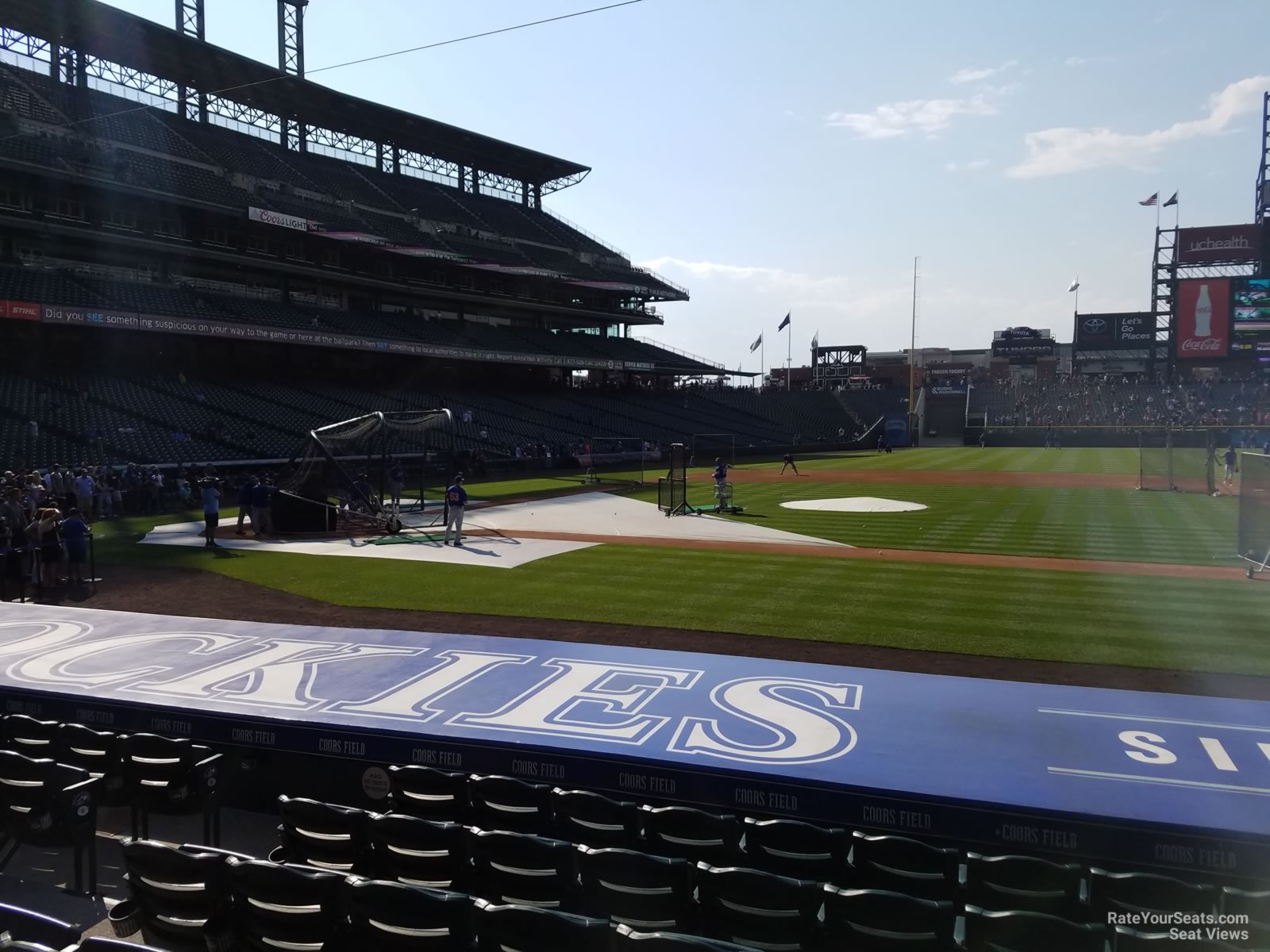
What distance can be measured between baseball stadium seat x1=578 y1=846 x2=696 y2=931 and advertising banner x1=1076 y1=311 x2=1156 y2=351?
85.1m

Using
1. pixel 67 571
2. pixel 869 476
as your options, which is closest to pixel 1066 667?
pixel 67 571

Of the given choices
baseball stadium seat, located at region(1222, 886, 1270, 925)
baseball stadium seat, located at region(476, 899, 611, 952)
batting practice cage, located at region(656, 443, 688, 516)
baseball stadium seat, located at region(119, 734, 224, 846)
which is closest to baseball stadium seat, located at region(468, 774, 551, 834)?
baseball stadium seat, located at region(476, 899, 611, 952)

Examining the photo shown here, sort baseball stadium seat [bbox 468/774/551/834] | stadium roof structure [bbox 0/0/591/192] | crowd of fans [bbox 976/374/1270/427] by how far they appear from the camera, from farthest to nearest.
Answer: crowd of fans [bbox 976/374/1270/427], stadium roof structure [bbox 0/0/591/192], baseball stadium seat [bbox 468/774/551/834]

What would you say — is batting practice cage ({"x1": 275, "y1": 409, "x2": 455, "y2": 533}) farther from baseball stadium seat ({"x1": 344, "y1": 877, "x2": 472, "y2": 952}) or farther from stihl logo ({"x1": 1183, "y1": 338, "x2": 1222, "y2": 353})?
stihl logo ({"x1": 1183, "y1": 338, "x2": 1222, "y2": 353})

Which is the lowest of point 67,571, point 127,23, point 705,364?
point 67,571

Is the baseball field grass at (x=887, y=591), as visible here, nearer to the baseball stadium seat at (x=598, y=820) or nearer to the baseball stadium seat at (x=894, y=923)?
the baseball stadium seat at (x=598, y=820)

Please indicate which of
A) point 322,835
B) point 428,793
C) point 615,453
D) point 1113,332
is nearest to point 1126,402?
point 1113,332

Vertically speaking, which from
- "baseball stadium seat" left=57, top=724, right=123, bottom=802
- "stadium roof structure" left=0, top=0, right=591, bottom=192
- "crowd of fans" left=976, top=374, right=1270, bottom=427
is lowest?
"baseball stadium seat" left=57, top=724, right=123, bottom=802

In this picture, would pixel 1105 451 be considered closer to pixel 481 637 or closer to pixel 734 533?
pixel 734 533

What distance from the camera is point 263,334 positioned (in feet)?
135

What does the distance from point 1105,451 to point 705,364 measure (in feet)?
105

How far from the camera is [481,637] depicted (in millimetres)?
10758

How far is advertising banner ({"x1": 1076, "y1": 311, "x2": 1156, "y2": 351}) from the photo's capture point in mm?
75562

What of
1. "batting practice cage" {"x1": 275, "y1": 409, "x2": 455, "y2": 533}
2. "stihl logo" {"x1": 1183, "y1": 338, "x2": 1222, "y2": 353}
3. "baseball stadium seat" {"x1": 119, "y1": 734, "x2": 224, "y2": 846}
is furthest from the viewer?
"stihl logo" {"x1": 1183, "y1": 338, "x2": 1222, "y2": 353}
